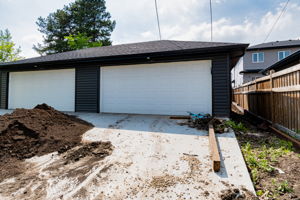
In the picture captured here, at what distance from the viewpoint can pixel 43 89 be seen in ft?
25.0

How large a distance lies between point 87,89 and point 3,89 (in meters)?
5.62

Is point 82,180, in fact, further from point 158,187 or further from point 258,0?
point 258,0

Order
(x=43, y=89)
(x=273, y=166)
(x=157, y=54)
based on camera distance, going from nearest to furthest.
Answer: (x=273, y=166) → (x=157, y=54) → (x=43, y=89)

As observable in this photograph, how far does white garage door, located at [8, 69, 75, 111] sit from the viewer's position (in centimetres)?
724

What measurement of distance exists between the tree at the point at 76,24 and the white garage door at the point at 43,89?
12.0 metres

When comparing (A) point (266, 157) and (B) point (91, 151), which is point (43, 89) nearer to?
(B) point (91, 151)

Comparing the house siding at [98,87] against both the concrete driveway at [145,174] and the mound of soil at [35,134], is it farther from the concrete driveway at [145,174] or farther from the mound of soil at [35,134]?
the mound of soil at [35,134]

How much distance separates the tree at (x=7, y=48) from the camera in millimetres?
20094

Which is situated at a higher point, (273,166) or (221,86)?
(221,86)

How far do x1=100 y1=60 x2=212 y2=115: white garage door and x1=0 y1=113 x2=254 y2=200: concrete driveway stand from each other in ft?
8.03

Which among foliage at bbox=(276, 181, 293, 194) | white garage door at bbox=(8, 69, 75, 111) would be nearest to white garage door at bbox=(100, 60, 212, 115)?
white garage door at bbox=(8, 69, 75, 111)

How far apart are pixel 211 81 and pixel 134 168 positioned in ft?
14.3

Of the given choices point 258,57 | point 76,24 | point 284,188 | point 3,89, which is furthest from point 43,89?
point 258,57

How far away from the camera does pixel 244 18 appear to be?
8008mm
